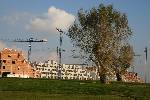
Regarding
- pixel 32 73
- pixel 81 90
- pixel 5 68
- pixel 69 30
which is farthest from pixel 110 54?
pixel 32 73

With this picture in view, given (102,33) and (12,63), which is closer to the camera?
(102,33)

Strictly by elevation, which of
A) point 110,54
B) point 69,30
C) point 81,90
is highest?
point 69,30

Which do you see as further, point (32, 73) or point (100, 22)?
point (32, 73)

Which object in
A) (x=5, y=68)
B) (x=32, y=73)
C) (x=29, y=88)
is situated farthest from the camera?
(x=32, y=73)

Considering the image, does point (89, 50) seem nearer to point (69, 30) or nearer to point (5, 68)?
point (69, 30)

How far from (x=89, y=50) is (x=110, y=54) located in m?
4.30

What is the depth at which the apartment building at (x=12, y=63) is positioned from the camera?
165 m

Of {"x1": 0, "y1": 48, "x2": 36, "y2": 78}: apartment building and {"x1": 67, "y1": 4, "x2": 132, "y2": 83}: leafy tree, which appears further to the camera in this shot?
{"x1": 0, "y1": 48, "x2": 36, "y2": 78}: apartment building

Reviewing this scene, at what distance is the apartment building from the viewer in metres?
165

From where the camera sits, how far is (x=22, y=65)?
172 meters

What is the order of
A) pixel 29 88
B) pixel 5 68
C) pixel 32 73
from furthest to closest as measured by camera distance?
pixel 32 73 < pixel 5 68 < pixel 29 88

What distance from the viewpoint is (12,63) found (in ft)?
550

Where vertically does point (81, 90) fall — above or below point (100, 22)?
below

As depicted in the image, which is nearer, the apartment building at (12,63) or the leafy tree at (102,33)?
→ the leafy tree at (102,33)
